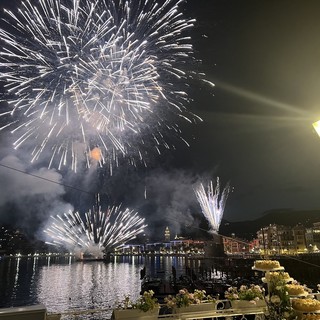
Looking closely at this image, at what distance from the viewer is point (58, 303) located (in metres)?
46.3

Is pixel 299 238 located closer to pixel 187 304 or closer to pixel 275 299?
pixel 187 304

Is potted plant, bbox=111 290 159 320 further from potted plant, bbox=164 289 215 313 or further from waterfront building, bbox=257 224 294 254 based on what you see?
waterfront building, bbox=257 224 294 254

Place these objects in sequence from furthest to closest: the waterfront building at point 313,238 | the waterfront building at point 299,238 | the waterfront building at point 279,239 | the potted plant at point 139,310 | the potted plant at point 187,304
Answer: the waterfront building at point 279,239 → the waterfront building at point 299,238 → the waterfront building at point 313,238 → the potted plant at point 187,304 → the potted plant at point 139,310

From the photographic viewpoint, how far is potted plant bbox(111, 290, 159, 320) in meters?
6.39

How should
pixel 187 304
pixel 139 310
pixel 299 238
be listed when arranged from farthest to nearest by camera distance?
pixel 299 238
pixel 187 304
pixel 139 310

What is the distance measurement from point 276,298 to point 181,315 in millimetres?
2018

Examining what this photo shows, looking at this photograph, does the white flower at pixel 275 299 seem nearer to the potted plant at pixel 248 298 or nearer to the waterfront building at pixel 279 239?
the potted plant at pixel 248 298

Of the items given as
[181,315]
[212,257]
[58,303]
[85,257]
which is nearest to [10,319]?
[181,315]

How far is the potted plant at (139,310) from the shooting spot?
6.39 meters

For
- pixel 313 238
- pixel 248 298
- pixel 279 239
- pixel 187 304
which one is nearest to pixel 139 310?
pixel 187 304

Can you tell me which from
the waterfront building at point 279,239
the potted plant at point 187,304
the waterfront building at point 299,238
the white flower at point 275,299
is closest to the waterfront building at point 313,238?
the waterfront building at point 299,238

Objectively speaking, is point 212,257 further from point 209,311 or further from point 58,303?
point 209,311

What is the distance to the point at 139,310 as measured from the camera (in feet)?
21.6

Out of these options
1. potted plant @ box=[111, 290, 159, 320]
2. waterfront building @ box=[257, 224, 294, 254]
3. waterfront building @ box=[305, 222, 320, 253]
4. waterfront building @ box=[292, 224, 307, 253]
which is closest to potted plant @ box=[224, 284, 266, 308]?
potted plant @ box=[111, 290, 159, 320]
